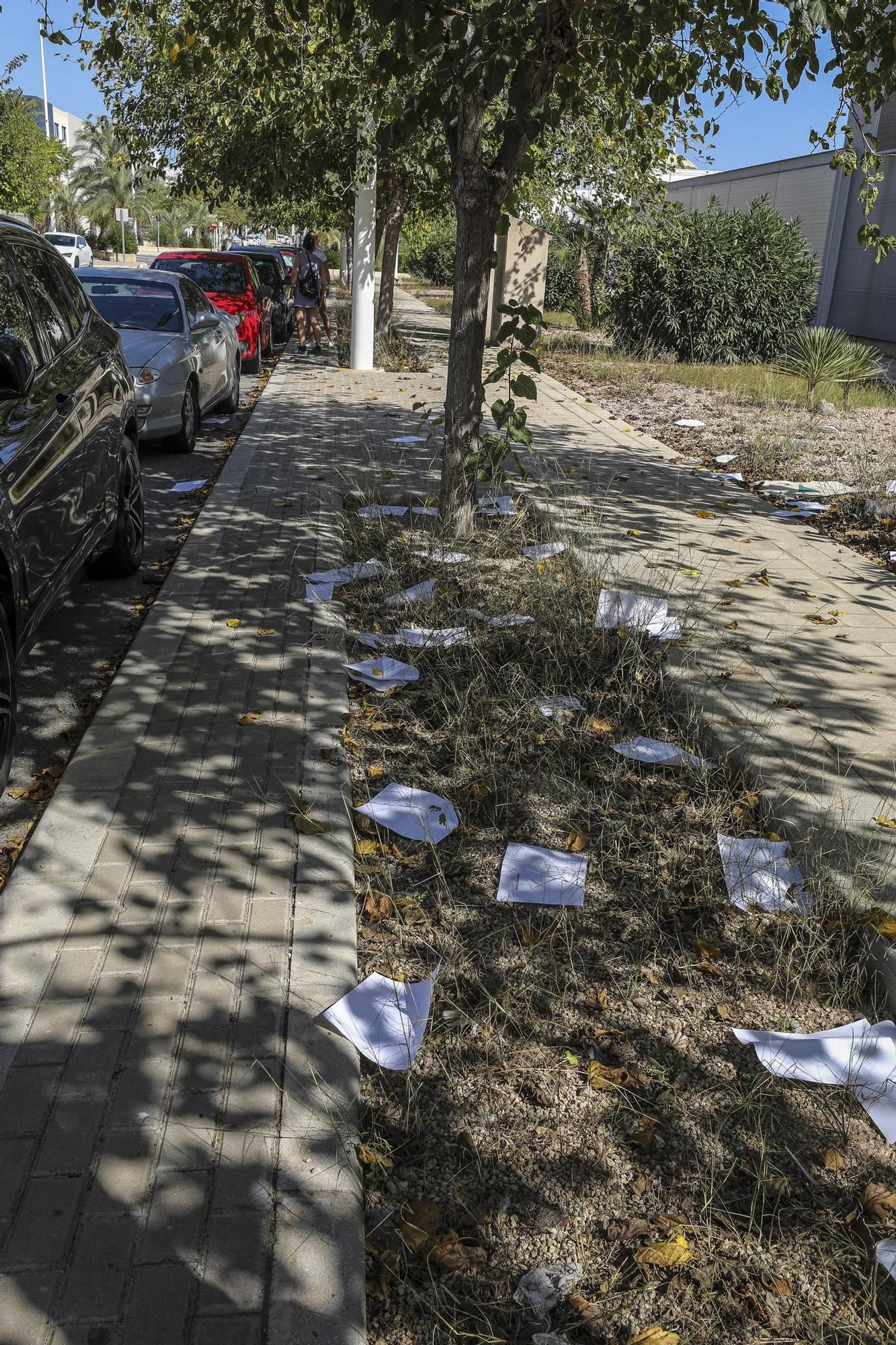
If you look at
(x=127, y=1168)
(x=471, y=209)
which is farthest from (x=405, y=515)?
(x=127, y=1168)

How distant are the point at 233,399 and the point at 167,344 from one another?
3.02m

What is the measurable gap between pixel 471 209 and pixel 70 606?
347 cm

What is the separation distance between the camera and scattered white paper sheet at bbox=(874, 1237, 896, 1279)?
255cm

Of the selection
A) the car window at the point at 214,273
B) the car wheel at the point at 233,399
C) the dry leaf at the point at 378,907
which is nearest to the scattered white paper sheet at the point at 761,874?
the dry leaf at the point at 378,907

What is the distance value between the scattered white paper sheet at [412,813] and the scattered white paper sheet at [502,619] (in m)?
1.70

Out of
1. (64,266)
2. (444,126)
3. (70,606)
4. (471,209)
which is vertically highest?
(444,126)

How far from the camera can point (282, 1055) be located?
10.1 feet

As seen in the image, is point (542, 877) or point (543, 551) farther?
point (543, 551)

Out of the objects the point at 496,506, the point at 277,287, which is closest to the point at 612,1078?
the point at 496,506

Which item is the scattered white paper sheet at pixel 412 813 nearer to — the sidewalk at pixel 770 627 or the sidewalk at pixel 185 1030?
the sidewalk at pixel 185 1030

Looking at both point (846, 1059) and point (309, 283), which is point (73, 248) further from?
point (846, 1059)

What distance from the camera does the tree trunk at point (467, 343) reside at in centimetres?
745

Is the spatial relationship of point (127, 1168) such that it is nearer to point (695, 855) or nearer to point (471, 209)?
point (695, 855)

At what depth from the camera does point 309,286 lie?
802 inches
